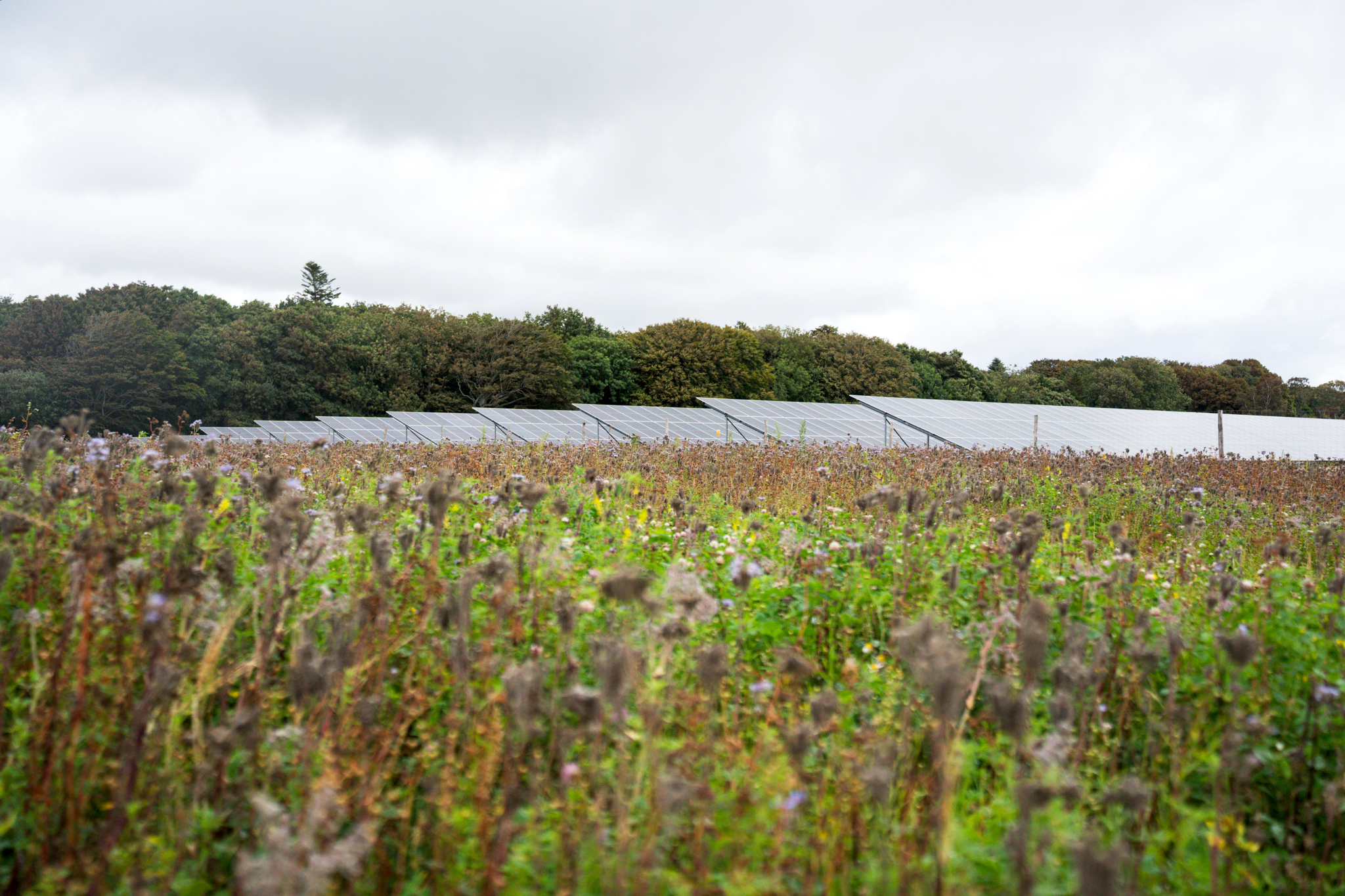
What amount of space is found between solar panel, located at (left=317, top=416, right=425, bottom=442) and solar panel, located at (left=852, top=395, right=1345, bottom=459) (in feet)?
49.7

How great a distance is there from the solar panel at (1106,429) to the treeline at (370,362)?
89.0 ft

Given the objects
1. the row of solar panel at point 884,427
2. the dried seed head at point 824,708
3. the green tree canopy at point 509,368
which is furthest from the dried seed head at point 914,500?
the green tree canopy at point 509,368

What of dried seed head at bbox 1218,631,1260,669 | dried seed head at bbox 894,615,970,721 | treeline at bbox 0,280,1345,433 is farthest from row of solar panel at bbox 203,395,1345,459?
dried seed head at bbox 894,615,970,721

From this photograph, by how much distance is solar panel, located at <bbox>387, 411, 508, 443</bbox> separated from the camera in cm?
2572

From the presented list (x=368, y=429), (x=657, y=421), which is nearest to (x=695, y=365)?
(x=657, y=421)

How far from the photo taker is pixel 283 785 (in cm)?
220

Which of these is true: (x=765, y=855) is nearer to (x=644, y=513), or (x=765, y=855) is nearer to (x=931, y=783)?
(x=931, y=783)

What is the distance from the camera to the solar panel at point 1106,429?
2225 centimetres

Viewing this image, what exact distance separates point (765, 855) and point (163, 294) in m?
59.8

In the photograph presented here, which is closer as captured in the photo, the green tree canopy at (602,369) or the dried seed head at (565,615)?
the dried seed head at (565,615)

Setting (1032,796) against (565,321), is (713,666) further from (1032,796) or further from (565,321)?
(565,321)

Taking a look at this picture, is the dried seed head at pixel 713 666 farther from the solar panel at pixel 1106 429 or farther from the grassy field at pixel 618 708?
the solar panel at pixel 1106 429

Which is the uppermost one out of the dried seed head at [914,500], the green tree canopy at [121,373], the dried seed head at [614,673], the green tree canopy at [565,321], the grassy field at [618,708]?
the green tree canopy at [565,321]

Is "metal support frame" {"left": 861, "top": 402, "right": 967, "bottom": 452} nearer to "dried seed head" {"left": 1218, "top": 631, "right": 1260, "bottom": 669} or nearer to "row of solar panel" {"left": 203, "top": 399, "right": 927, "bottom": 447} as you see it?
"row of solar panel" {"left": 203, "top": 399, "right": 927, "bottom": 447}
